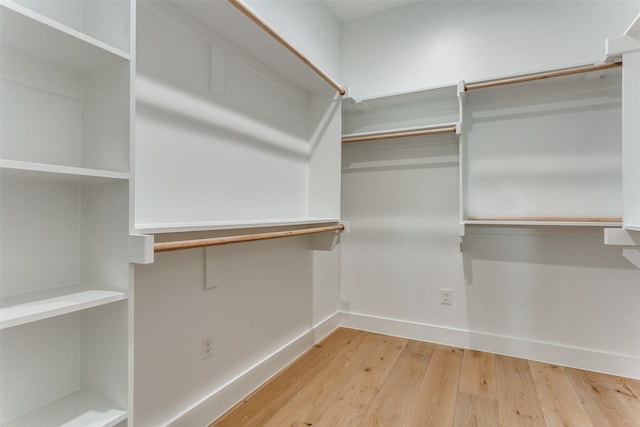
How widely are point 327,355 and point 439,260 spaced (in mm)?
1065

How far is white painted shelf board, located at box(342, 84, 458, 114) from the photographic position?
2242 millimetres

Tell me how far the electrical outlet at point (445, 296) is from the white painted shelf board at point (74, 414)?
2112 millimetres

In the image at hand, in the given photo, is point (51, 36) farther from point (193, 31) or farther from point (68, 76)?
point (193, 31)

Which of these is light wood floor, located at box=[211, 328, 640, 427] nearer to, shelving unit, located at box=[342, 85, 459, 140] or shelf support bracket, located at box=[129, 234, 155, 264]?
shelf support bracket, located at box=[129, 234, 155, 264]

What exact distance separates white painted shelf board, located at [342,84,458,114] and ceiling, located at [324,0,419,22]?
785mm

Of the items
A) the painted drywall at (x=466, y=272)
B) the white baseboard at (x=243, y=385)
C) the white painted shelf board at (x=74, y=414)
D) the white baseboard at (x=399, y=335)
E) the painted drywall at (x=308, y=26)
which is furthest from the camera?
the painted drywall at (x=466, y=272)

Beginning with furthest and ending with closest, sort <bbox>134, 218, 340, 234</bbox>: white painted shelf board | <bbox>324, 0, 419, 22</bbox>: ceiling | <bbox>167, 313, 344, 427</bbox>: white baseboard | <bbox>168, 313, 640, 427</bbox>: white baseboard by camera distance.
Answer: <bbox>324, 0, 419, 22</bbox>: ceiling → <bbox>168, 313, 640, 427</bbox>: white baseboard → <bbox>167, 313, 344, 427</bbox>: white baseboard → <bbox>134, 218, 340, 234</bbox>: white painted shelf board

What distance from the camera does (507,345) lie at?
87.4 inches

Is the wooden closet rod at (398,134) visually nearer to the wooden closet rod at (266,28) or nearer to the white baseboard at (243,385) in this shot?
the wooden closet rod at (266,28)

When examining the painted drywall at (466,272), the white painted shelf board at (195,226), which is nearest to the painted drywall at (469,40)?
the painted drywall at (466,272)

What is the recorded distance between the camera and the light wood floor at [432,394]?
153 cm

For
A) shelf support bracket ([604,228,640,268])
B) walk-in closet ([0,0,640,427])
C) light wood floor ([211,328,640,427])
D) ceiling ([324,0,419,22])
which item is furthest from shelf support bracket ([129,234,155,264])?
ceiling ([324,0,419,22])

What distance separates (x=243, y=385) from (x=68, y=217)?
1174 millimetres

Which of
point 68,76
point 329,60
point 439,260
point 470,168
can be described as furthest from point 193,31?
point 439,260
